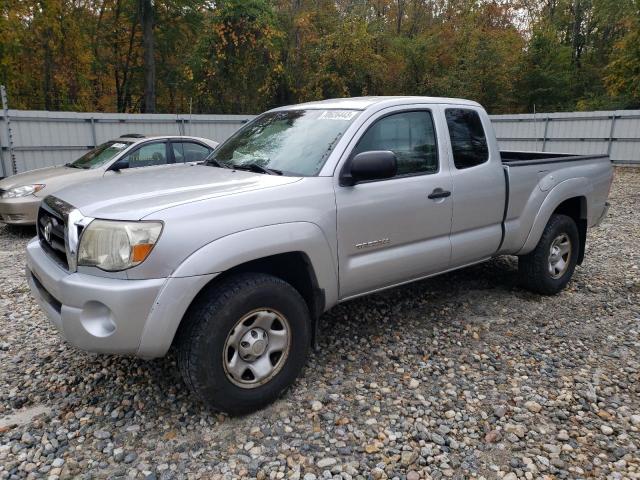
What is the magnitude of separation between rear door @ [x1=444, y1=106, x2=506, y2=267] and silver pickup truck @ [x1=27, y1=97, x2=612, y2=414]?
0.01m

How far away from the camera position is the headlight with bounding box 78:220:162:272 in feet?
8.15

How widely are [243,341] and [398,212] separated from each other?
4.67 ft

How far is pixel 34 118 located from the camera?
11.4 meters

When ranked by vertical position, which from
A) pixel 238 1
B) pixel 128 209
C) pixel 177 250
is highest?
pixel 238 1

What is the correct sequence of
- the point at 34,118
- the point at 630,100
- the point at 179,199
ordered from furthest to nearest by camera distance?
the point at 630,100
the point at 34,118
the point at 179,199

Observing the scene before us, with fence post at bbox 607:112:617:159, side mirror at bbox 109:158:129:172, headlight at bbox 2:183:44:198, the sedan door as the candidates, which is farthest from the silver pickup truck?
fence post at bbox 607:112:617:159

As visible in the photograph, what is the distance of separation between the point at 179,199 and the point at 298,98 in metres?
22.1

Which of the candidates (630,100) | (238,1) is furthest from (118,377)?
(630,100)

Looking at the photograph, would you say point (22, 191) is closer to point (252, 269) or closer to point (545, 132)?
point (252, 269)

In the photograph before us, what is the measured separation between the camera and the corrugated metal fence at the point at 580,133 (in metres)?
15.6

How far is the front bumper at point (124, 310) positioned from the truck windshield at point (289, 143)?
1.13 m

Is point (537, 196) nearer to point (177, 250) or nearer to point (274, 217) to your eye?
point (274, 217)

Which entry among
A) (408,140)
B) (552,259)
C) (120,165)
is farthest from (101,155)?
(552,259)

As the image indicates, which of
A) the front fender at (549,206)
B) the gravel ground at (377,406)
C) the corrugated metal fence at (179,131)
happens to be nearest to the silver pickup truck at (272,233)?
the front fender at (549,206)
